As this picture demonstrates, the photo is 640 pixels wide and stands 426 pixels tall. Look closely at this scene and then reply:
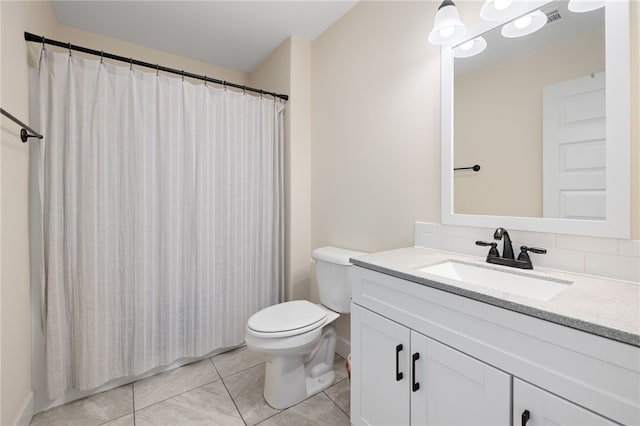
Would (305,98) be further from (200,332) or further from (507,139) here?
(200,332)

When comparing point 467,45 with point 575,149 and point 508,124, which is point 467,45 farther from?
point 575,149

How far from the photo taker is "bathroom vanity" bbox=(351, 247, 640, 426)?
62cm

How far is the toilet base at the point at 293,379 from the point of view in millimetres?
1545

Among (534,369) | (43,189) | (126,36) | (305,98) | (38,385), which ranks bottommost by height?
(38,385)

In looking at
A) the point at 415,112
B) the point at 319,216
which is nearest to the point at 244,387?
the point at 319,216

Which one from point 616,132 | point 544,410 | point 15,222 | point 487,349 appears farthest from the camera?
point 15,222

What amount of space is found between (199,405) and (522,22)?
7.92 feet

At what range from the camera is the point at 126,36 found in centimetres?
224

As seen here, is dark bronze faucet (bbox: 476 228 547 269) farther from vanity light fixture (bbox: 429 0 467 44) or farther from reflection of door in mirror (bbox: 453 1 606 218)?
vanity light fixture (bbox: 429 0 467 44)

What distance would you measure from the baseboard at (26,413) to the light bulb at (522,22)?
9.16 ft

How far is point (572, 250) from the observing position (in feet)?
3.38

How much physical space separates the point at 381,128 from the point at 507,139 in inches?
27.6

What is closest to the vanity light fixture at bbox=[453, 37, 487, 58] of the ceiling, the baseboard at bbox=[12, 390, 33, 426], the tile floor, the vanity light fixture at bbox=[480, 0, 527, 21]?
the vanity light fixture at bbox=[480, 0, 527, 21]

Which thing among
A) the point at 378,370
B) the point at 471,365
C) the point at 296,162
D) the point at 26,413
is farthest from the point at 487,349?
the point at 26,413
